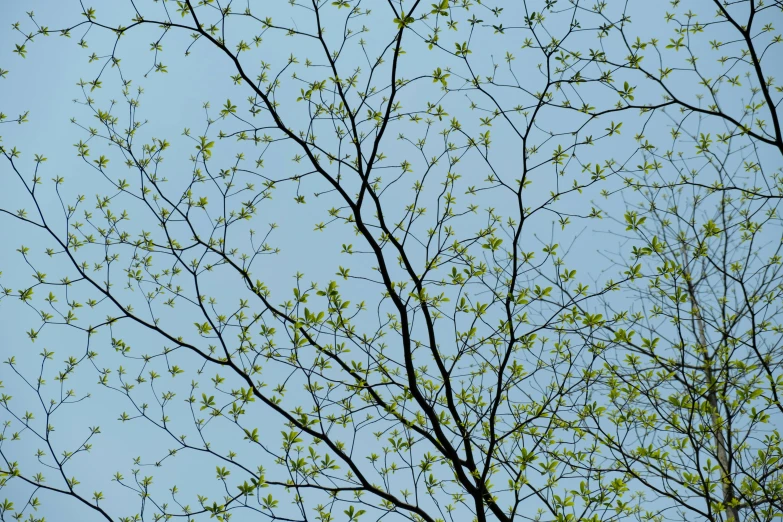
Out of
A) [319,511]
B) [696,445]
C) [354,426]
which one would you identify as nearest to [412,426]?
[354,426]

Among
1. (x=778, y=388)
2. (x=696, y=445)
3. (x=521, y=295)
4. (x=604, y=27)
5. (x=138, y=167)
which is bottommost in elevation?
(x=696, y=445)

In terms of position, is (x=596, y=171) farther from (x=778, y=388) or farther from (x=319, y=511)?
(x=319, y=511)

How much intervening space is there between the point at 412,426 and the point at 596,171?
148 centimetres

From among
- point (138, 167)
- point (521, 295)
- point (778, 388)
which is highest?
point (138, 167)

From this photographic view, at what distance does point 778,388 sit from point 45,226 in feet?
12.5

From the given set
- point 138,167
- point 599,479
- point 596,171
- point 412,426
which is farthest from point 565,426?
point 138,167

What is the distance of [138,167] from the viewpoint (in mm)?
3250

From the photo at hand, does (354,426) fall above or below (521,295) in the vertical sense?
below

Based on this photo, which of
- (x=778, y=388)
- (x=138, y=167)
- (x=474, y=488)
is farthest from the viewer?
(x=138, y=167)

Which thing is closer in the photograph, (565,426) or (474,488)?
(474,488)

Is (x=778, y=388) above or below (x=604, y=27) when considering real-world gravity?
below

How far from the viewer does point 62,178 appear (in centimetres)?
344

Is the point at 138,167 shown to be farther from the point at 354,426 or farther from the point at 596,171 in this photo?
the point at 596,171

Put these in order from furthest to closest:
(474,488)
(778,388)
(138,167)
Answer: (138,167) < (778,388) < (474,488)
